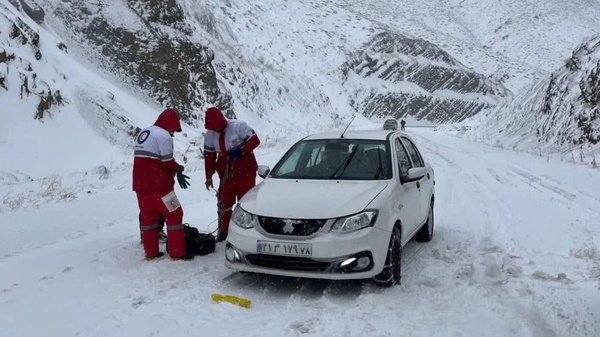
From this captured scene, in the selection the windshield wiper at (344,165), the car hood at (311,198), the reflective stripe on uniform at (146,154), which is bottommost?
the car hood at (311,198)

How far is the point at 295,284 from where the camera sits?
5.27 metres

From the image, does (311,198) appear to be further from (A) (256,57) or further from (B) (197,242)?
(A) (256,57)

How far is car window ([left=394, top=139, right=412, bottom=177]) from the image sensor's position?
243 inches

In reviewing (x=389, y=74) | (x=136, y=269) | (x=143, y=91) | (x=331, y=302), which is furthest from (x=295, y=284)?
(x=389, y=74)

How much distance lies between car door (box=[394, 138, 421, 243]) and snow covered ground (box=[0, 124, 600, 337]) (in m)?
0.43

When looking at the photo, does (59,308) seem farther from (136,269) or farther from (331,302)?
(331,302)

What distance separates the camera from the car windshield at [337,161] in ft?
19.4

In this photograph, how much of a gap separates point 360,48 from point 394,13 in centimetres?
2442

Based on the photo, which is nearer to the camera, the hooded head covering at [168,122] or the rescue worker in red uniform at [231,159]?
the hooded head covering at [168,122]

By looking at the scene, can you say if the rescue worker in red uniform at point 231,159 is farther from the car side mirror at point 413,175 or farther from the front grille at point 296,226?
the front grille at point 296,226

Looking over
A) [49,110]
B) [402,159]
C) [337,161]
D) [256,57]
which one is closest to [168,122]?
[337,161]

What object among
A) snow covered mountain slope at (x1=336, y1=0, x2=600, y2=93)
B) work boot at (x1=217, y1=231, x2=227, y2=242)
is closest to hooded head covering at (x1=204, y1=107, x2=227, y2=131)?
work boot at (x1=217, y1=231, x2=227, y2=242)

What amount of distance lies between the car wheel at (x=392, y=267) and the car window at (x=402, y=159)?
985 millimetres


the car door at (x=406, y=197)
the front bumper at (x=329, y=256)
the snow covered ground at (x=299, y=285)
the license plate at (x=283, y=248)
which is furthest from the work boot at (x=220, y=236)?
the car door at (x=406, y=197)
